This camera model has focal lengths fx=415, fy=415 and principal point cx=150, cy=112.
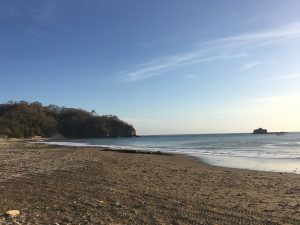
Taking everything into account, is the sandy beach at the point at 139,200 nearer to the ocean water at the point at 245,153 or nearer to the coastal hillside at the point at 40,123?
the ocean water at the point at 245,153

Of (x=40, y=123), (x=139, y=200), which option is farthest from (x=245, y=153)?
(x=40, y=123)

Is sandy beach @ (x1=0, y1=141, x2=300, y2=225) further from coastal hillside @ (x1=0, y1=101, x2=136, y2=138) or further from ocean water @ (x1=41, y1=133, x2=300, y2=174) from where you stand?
coastal hillside @ (x1=0, y1=101, x2=136, y2=138)

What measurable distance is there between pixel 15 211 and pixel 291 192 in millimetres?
9525

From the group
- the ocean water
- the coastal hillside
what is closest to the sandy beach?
the ocean water

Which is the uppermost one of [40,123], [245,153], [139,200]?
[40,123]

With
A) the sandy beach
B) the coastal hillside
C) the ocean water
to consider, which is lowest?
the sandy beach

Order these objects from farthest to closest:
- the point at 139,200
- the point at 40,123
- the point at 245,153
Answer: the point at 40,123
the point at 245,153
the point at 139,200

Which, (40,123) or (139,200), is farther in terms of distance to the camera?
(40,123)

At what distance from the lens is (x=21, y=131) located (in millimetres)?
151000

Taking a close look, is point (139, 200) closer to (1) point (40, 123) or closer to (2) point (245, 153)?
(2) point (245, 153)

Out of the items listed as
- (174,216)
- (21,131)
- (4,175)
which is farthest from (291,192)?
(21,131)

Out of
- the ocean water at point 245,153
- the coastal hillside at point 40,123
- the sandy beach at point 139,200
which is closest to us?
the sandy beach at point 139,200

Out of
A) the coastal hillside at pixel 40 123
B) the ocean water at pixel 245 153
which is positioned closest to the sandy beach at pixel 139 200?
the ocean water at pixel 245 153

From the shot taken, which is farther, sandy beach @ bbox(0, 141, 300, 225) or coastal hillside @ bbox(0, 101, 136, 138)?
coastal hillside @ bbox(0, 101, 136, 138)
